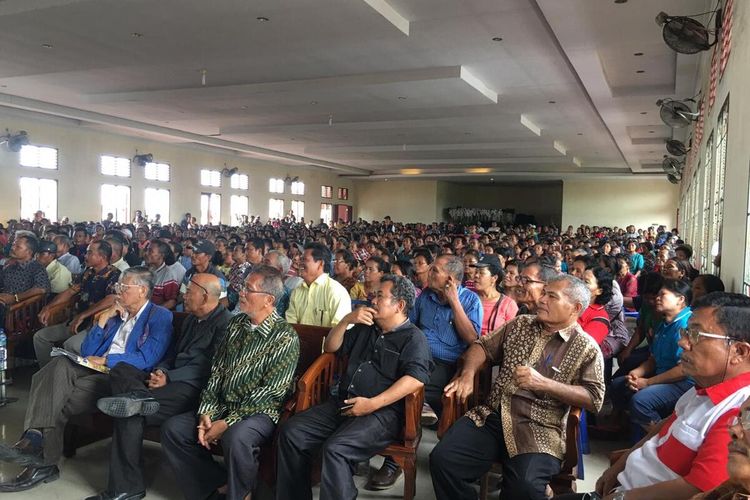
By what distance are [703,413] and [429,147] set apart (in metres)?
15.3

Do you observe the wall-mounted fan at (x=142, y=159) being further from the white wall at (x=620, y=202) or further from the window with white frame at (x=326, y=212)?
the white wall at (x=620, y=202)

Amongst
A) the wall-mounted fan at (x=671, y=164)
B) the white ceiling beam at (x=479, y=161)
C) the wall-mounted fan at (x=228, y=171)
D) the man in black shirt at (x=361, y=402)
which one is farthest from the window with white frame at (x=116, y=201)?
the man in black shirt at (x=361, y=402)

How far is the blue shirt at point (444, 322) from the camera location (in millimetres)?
3268

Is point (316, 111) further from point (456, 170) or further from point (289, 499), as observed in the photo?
point (456, 170)

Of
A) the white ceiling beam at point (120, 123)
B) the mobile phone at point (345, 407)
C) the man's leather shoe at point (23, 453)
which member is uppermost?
the white ceiling beam at point (120, 123)

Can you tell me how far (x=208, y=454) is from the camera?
2.71 metres

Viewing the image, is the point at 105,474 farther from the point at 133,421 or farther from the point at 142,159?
the point at 142,159

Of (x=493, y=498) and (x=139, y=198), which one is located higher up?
(x=139, y=198)

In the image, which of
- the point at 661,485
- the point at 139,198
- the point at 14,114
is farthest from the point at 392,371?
the point at 139,198

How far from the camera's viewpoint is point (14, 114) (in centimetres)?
1308

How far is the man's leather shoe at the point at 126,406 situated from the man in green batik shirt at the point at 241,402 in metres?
0.14

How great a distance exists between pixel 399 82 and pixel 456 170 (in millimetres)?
14911

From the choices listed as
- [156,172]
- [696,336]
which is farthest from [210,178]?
[696,336]

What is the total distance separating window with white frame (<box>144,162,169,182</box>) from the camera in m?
17.4
